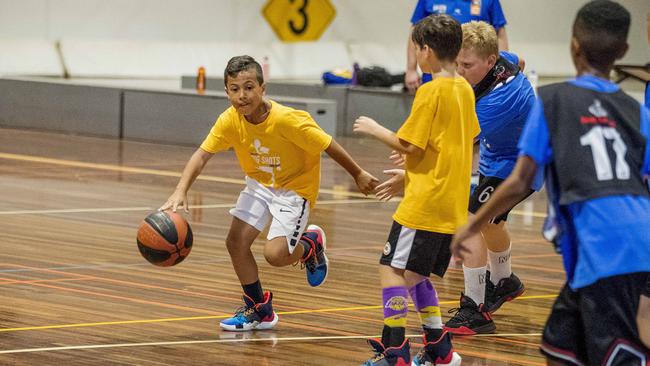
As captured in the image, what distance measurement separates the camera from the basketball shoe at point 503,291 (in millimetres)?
7344

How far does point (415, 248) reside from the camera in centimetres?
567

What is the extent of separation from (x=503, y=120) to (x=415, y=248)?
163cm

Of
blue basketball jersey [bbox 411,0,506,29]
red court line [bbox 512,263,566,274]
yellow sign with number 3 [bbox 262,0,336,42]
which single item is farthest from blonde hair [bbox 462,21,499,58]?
yellow sign with number 3 [bbox 262,0,336,42]

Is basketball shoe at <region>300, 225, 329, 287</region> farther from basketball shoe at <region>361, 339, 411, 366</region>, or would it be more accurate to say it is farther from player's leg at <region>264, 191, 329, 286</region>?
basketball shoe at <region>361, 339, 411, 366</region>

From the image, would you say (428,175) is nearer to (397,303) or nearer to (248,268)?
(397,303)

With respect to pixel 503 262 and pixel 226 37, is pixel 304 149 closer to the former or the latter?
pixel 503 262

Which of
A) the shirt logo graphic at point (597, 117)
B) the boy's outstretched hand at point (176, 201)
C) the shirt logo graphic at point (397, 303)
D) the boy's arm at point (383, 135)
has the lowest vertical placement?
the shirt logo graphic at point (397, 303)

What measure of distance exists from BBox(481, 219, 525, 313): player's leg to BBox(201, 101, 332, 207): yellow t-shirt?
1136 mm

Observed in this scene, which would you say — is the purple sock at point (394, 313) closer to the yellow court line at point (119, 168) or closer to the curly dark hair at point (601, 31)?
the curly dark hair at point (601, 31)

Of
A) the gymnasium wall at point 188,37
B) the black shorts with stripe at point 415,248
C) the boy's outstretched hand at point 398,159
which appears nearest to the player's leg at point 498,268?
the boy's outstretched hand at point 398,159

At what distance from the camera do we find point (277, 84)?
1973cm

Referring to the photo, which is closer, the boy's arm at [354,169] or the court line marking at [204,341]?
the court line marking at [204,341]

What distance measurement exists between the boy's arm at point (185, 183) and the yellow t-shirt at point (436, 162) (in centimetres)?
132

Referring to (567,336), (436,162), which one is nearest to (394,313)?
(436,162)
